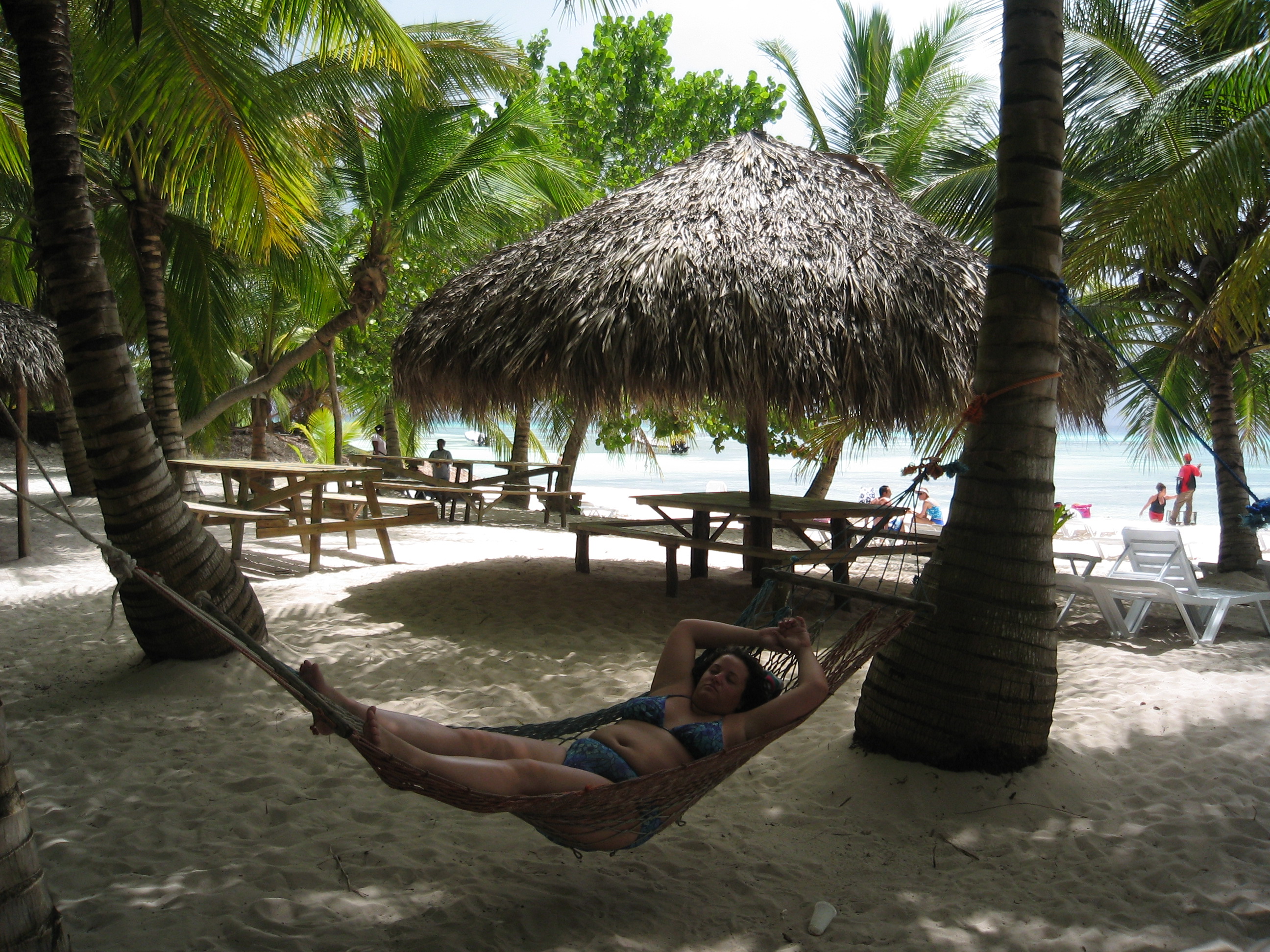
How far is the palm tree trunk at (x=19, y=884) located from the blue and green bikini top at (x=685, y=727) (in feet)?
3.99

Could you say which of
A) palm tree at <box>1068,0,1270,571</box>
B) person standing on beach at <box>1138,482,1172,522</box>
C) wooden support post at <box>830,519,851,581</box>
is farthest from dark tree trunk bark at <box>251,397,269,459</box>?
person standing on beach at <box>1138,482,1172,522</box>

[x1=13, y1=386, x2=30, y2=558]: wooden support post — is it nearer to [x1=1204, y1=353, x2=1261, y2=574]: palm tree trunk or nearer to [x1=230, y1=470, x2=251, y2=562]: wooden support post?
[x1=230, y1=470, x2=251, y2=562]: wooden support post

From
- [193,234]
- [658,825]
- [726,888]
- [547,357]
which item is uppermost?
[193,234]

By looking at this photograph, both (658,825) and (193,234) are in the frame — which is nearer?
(658,825)

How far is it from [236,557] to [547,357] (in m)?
2.77

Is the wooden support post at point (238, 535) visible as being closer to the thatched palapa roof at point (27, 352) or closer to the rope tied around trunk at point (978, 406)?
the thatched palapa roof at point (27, 352)

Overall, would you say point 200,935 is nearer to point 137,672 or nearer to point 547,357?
point 137,672

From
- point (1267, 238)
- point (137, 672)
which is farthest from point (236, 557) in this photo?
point (1267, 238)

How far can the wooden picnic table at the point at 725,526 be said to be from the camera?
455 centimetres

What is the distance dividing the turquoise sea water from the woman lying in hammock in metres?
13.5

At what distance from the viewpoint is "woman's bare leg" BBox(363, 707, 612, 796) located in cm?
157

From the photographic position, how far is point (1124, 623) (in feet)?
15.2

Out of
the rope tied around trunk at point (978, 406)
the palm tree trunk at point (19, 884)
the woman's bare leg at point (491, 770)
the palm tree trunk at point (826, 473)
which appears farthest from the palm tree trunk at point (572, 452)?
the palm tree trunk at point (19, 884)

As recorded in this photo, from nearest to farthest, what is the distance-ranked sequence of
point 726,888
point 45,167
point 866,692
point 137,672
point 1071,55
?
point 726,888 → point 866,692 → point 45,167 → point 137,672 → point 1071,55
